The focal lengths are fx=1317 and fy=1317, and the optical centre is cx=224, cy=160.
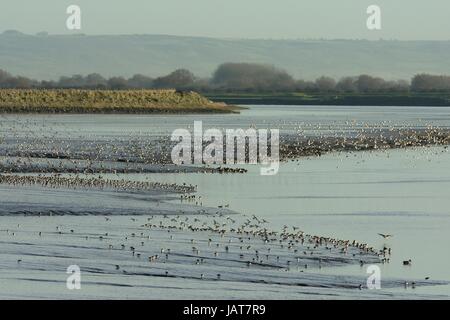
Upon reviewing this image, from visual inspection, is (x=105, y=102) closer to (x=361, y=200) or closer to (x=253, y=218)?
(x=361, y=200)

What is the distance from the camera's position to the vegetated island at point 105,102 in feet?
477

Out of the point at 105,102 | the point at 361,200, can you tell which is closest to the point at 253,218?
the point at 361,200

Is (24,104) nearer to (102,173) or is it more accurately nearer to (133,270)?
(102,173)

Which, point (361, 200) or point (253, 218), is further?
point (361, 200)

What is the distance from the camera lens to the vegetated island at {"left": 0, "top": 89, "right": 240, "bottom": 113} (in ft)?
477

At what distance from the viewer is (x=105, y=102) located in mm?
150250

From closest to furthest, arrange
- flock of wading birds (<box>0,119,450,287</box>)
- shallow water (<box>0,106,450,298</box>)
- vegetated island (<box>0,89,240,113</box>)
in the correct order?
flock of wading birds (<box>0,119,450,287</box>), shallow water (<box>0,106,450,298</box>), vegetated island (<box>0,89,240,113</box>)

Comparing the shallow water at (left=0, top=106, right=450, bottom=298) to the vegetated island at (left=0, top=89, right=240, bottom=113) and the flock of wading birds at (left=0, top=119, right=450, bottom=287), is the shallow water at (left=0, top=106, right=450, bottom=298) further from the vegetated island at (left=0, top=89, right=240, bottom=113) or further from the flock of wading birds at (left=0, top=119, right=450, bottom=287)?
the vegetated island at (left=0, top=89, right=240, bottom=113)

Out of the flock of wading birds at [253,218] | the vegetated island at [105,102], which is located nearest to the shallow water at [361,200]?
the flock of wading birds at [253,218]

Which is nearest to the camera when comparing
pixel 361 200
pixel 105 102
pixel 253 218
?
pixel 253 218

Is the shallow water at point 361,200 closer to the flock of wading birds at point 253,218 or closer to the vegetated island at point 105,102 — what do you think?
the flock of wading birds at point 253,218

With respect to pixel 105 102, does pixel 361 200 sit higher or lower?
lower

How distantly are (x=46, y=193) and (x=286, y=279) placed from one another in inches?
639

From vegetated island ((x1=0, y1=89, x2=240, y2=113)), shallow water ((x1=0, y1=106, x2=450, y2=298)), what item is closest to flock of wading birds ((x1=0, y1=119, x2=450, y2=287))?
shallow water ((x1=0, y1=106, x2=450, y2=298))
